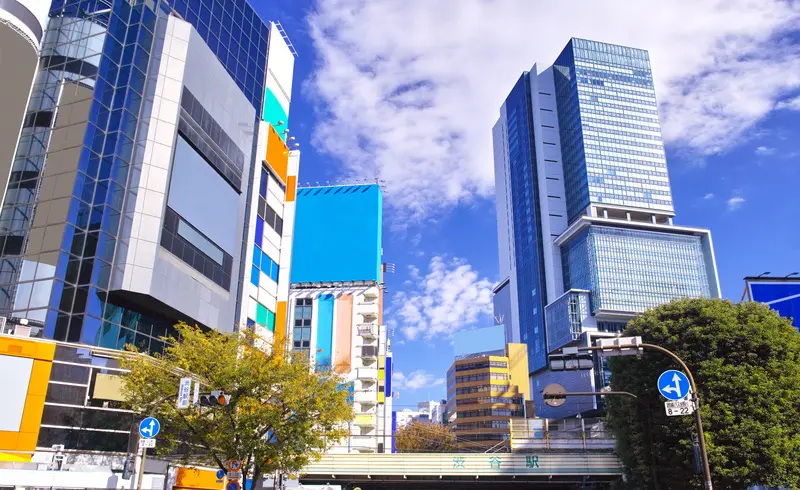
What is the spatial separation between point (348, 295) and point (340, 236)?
1088 centimetres

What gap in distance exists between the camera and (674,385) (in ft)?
61.8

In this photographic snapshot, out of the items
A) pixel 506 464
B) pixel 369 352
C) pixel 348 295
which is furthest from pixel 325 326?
pixel 506 464

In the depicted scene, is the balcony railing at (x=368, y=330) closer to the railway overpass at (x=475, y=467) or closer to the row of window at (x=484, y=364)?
the railway overpass at (x=475, y=467)

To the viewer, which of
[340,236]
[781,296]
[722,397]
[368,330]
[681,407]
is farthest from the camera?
[340,236]

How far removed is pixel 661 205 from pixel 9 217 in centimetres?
18288

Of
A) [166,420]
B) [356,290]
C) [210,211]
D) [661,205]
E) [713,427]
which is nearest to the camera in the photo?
[166,420]

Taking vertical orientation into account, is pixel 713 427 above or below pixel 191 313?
below

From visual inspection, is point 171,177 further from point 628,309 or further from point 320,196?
point 628,309

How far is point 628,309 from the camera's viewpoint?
547ft

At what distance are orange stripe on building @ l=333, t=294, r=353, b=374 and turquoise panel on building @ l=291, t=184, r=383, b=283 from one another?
5.50m

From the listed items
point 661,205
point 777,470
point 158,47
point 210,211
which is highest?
point 661,205

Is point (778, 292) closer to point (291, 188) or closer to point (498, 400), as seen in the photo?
point (291, 188)

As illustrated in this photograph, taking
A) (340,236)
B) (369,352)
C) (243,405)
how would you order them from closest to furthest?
(243,405) → (369,352) → (340,236)

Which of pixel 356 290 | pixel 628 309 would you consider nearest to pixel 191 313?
Result: pixel 356 290
